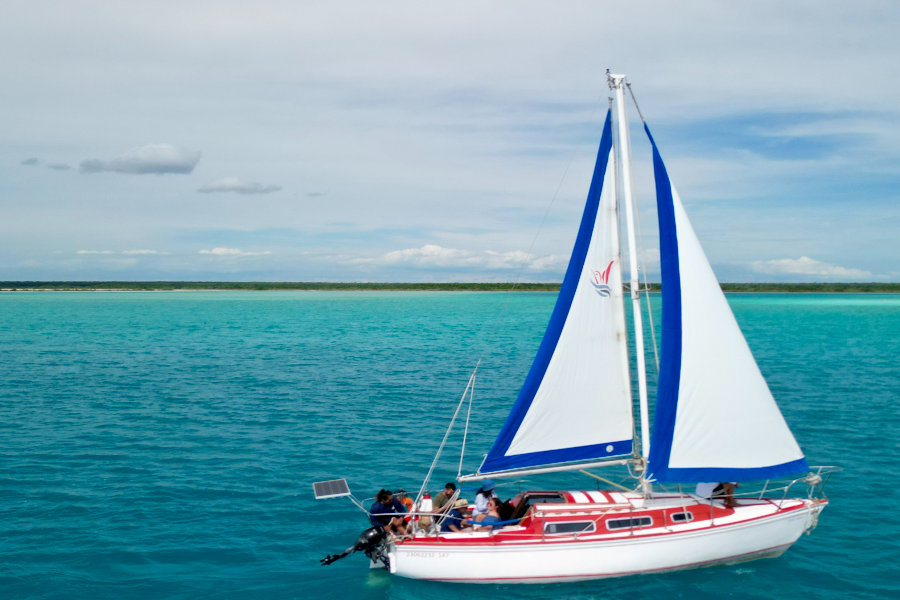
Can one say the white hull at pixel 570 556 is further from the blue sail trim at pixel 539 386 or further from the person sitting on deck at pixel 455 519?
the blue sail trim at pixel 539 386

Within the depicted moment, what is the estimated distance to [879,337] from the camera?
74.6 meters

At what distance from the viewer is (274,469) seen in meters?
24.0

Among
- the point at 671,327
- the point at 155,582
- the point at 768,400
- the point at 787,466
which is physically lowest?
the point at 155,582

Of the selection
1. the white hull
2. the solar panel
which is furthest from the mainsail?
the solar panel

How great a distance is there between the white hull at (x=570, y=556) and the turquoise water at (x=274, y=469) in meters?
0.47

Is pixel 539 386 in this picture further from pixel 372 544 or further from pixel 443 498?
pixel 372 544

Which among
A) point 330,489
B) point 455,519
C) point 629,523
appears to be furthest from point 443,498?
point 629,523

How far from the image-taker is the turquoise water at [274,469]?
52.0 ft

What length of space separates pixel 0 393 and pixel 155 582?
96.0 ft

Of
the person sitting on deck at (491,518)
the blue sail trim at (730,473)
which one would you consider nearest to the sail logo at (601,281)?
the blue sail trim at (730,473)

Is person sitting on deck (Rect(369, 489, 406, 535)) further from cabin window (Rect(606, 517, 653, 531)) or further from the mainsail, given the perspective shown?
the mainsail

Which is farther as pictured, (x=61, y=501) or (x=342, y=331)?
(x=342, y=331)

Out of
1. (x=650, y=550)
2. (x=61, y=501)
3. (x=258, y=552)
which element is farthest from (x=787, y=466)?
(x=61, y=501)

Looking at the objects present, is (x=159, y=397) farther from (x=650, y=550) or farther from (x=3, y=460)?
(x=650, y=550)
